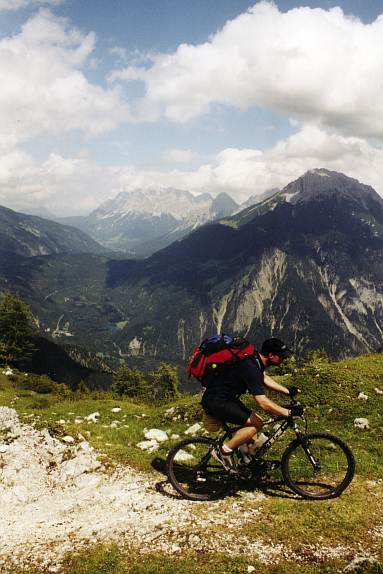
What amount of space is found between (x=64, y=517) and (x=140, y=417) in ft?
28.4

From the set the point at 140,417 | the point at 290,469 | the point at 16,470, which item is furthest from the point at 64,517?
the point at 140,417

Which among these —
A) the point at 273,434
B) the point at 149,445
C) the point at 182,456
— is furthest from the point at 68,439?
the point at 273,434

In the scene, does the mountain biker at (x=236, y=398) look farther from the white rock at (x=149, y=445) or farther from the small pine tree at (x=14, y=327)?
the small pine tree at (x=14, y=327)

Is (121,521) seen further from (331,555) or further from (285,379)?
(285,379)

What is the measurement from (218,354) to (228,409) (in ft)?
4.97

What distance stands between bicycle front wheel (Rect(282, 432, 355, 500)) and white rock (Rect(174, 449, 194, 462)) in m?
2.73

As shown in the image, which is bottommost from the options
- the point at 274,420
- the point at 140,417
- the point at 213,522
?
the point at 140,417

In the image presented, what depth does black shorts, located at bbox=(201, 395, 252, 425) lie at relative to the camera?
9.40 meters

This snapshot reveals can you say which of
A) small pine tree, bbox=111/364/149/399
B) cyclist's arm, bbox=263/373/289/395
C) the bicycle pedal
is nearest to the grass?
the bicycle pedal

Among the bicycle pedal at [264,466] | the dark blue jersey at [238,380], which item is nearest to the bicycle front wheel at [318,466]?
the bicycle pedal at [264,466]

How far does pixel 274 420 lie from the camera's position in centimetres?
1005

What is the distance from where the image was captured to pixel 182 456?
37.1 feet

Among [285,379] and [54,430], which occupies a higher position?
[285,379]

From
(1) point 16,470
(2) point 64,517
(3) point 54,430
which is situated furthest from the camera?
(3) point 54,430
